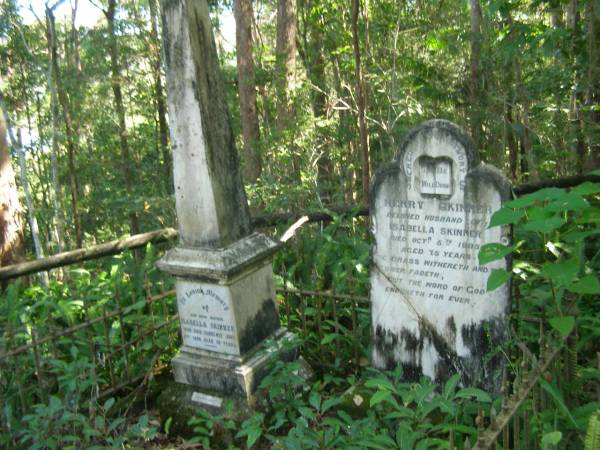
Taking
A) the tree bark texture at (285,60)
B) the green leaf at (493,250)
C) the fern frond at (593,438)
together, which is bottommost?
the fern frond at (593,438)

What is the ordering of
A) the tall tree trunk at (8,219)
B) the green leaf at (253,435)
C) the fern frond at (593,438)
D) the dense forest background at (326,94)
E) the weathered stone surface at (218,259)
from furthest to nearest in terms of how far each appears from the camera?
1. the dense forest background at (326,94)
2. the tall tree trunk at (8,219)
3. the weathered stone surface at (218,259)
4. the green leaf at (253,435)
5. the fern frond at (593,438)

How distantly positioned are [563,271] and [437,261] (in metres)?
1.16

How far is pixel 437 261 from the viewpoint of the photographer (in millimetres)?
3344

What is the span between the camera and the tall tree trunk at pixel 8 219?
705 cm

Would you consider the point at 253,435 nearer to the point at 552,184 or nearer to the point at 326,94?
the point at 552,184

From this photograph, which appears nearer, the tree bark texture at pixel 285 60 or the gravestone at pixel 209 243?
the gravestone at pixel 209 243

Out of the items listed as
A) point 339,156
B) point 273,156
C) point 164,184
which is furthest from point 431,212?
point 164,184

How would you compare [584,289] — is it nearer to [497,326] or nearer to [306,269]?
[497,326]

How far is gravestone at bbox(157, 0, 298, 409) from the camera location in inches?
127

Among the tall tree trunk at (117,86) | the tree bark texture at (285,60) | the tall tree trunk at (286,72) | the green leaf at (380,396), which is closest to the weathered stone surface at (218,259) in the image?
the green leaf at (380,396)

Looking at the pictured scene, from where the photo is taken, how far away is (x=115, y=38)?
15.2 m

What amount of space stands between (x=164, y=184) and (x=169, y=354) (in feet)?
42.0

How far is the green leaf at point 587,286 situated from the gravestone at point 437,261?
748mm

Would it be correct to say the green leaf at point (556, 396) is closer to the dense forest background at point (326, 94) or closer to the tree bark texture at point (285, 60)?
the dense forest background at point (326, 94)
